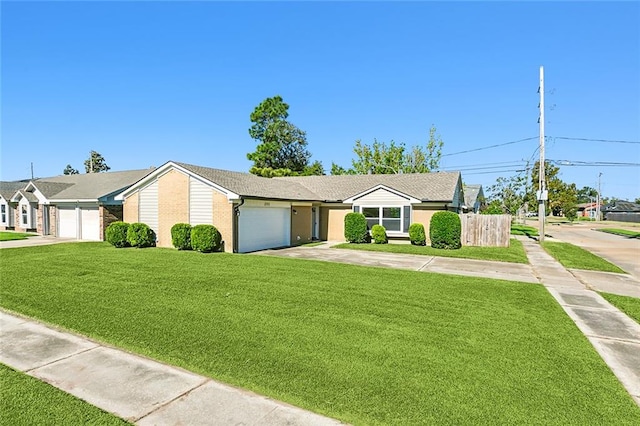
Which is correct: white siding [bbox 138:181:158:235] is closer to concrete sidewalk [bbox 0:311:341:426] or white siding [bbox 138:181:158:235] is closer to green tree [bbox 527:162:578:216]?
concrete sidewalk [bbox 0:311:341:426]

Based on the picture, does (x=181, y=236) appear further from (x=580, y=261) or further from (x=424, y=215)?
(x=580, y=261)

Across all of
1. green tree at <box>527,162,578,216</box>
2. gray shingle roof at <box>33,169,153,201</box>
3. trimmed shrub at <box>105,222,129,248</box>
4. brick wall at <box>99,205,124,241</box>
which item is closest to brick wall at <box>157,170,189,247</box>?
trimmed shrub at <box>105,222,129,248</box>

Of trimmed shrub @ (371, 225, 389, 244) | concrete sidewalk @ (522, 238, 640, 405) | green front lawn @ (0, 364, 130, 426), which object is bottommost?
concrete sidewalk @ (522, 238, 640, 405)

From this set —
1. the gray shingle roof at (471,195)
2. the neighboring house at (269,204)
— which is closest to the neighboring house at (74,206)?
the neighboring house at (269,204)

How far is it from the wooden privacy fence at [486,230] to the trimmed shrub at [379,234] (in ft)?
13.5

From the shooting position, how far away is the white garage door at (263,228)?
15820 mm

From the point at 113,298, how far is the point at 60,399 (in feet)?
13.8

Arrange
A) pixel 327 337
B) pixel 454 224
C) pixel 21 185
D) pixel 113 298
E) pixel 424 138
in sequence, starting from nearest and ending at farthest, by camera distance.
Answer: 1. pixel 327 337
2. pixel 113 298
3. pixel 454 224
4. pixel 21 185
5. pixel 424 138

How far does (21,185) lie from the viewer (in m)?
31.6

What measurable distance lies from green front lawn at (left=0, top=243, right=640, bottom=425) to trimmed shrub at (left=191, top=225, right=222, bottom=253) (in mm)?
4270

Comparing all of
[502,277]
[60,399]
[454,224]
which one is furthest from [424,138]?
[60,399]

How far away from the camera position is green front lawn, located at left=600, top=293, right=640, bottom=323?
291 inches

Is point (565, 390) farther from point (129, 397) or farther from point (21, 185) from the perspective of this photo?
→ point (21, 185)

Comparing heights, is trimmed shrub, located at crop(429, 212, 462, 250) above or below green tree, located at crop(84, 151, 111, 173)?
below
